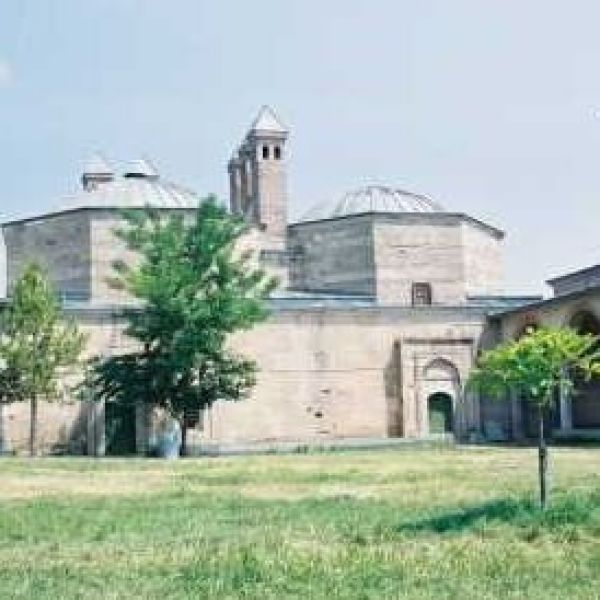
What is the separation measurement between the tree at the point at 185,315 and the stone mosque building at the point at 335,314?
2397 mm

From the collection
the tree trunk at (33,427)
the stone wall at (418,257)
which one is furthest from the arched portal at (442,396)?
the tree trunk at (33,427)

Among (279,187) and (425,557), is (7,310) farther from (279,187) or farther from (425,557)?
(425,557)

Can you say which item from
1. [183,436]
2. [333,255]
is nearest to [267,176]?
[333,255]

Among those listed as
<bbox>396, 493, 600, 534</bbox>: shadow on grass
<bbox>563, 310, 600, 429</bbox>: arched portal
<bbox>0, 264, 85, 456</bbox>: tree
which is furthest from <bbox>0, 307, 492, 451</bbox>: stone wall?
<bbox>396, 493, 600, 534</bbox>: shadow on grass

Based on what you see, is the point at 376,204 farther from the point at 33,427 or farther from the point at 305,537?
the point at 305,537

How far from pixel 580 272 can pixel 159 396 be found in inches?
557

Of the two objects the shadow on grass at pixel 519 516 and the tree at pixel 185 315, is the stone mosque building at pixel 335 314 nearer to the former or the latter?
the tree at pixel 185 315

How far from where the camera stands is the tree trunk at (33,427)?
86.2ft

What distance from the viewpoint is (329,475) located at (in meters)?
18.0

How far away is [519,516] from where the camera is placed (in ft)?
34.3

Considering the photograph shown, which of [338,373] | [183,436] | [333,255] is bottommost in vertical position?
[183,436]

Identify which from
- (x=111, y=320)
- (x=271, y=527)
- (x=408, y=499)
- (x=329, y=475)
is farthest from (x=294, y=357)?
(x=271, y=527)

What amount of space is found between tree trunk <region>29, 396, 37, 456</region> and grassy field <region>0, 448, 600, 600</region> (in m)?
8.46

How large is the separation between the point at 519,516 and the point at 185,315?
16396 mm
